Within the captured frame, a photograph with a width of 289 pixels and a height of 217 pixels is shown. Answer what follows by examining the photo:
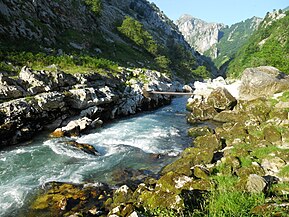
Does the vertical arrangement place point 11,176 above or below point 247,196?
below

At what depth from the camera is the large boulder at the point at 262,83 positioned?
3541 cm

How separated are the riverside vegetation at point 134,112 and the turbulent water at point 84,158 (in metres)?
1.22

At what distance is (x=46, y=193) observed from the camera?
56.7ft

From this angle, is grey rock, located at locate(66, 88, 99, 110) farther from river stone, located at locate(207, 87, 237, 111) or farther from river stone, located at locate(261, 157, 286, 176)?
river stone, located at locate(261, 157, 286, 176)

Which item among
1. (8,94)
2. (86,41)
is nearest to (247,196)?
(8,94)

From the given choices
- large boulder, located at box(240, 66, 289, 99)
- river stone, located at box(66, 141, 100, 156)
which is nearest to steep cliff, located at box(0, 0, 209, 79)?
river stone, located at box(66, 141, 100, 156)

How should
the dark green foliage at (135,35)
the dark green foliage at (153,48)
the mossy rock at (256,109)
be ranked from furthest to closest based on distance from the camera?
the dark green foliage at (135,35) → the dark green foliage at (153,48) → the mossy rock at (256,109)

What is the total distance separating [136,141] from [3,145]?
14.2 m

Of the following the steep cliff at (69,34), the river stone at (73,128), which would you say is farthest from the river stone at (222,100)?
the steep cliff at (69,34)

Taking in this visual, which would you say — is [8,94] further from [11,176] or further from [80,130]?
[11,176]

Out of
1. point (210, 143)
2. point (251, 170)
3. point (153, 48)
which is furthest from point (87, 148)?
point (153, 48)

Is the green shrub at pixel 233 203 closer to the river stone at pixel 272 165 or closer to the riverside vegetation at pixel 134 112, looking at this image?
the riverside vegetation at pixel 134 112

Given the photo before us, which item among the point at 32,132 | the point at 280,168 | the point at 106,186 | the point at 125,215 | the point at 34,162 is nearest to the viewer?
the point at 125,215

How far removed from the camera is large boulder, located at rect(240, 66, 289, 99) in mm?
35406
